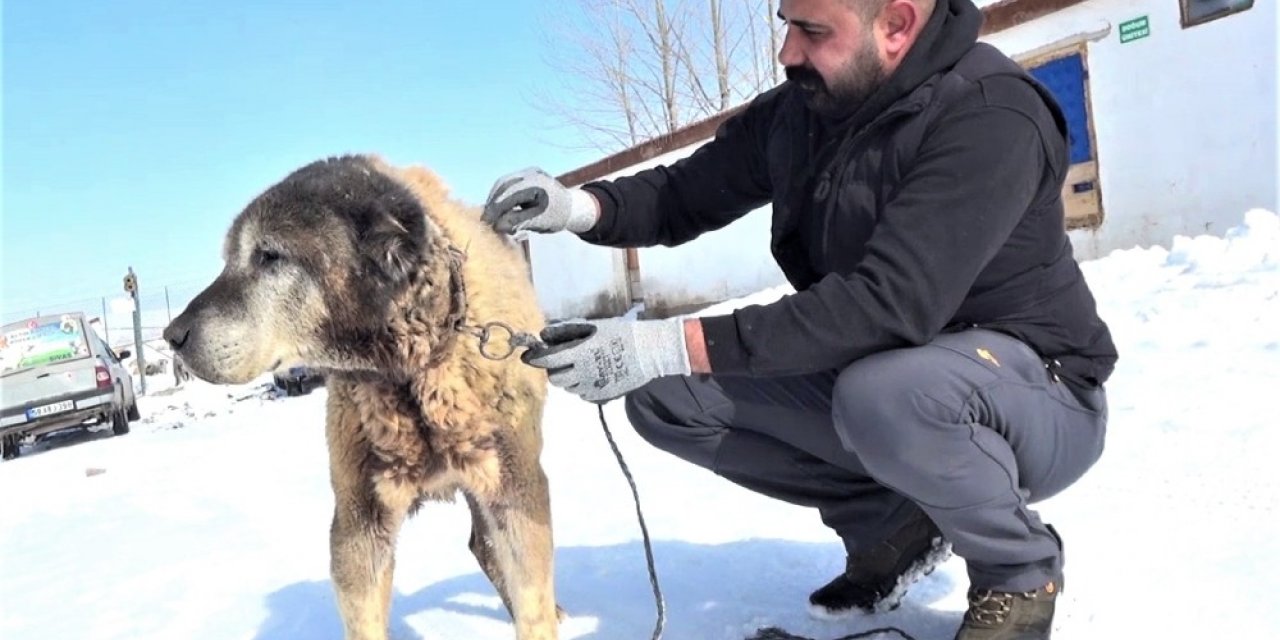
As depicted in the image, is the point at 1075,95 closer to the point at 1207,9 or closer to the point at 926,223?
the point at 1207,9

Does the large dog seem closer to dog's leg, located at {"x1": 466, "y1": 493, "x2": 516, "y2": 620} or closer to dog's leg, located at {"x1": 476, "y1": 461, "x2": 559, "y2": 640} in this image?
dog's leg, located at {"x1": 476, "y1": 461, "x2": 559, "y2": 640}

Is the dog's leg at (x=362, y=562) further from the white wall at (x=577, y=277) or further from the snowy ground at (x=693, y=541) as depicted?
the white wall at (x=577, y=277)

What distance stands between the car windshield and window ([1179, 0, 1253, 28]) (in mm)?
14853

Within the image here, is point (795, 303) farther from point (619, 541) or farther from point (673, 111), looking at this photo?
point (673, 111)

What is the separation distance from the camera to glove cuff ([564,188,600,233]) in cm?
249

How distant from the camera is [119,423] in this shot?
13344 millimetres

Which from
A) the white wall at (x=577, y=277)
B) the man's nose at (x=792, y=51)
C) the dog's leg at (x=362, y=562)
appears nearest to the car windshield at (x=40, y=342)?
the white wall at (x=577, y=277)

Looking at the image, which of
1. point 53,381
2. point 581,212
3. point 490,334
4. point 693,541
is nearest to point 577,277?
point 53,381

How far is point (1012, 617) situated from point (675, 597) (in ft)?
3.25

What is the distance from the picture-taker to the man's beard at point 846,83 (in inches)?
80.6

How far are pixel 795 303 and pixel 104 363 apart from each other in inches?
561

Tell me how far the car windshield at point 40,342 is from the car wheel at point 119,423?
3.48 feet

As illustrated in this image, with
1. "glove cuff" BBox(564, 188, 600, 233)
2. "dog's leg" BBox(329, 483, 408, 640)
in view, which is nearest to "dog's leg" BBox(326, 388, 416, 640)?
"dog's leg" BBox(329, 483, 408, 640)

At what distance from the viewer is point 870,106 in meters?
2.05
